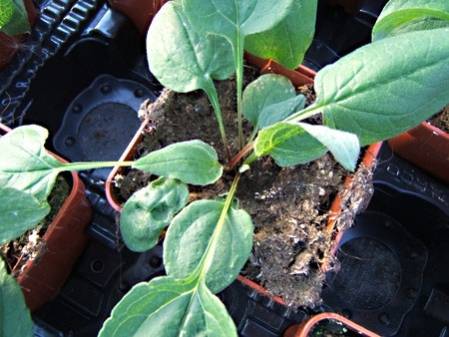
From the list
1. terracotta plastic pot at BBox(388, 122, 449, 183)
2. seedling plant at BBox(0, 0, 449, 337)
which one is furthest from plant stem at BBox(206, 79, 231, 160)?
terracotta plastic pot at BBox(388, 122, 449, 183)

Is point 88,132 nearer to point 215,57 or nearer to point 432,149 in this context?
point 215,57

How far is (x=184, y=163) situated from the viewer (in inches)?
26.0

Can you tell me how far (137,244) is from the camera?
A: 0.71m

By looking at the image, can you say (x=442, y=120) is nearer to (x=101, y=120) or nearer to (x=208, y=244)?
(x=208, y=244)

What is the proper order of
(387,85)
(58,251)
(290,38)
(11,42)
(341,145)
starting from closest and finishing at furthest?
(341,145), (387,85), (290,38), (58,251), (11,42)

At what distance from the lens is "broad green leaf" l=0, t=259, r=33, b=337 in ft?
2.23

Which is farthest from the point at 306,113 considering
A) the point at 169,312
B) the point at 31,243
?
the point at 31,243

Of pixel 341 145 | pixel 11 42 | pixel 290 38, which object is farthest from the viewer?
pixel 11 42

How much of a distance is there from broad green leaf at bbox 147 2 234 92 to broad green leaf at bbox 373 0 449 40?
0.19 metres

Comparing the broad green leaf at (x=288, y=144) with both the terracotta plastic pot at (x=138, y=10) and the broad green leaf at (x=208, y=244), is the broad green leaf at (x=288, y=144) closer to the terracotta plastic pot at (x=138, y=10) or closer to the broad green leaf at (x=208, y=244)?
the broad green leaf at (x=208, y=244)

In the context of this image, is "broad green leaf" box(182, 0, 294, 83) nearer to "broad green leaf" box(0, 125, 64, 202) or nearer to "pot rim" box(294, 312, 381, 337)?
"broad green leaf" box(0, 125, 64, 202)

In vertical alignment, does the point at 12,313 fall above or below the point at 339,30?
below

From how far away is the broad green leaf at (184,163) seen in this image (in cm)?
63

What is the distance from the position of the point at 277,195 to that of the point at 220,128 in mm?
117
